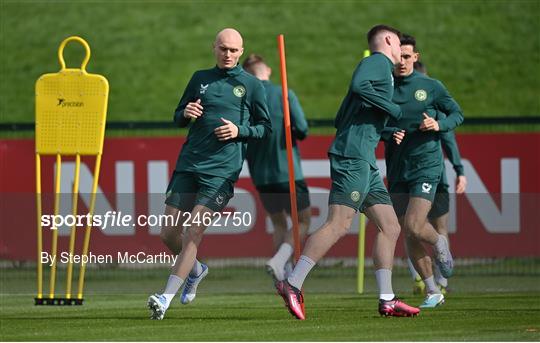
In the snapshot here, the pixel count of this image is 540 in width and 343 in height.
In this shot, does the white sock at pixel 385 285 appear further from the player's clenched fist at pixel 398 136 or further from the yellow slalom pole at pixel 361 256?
the yellow slalom pole at pixel 361 256

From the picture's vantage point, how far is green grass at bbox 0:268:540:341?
379 inches

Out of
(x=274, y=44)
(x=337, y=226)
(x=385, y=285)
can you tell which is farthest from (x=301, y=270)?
(x=274, y=44)

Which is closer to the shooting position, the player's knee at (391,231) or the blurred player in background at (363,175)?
the blurred player in background at (363,175)

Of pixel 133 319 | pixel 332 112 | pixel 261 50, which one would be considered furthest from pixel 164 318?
pixel 261 50

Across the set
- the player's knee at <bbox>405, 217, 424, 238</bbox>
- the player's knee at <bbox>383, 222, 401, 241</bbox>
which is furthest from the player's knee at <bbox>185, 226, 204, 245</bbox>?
the player's knee at <bbox>405, 217, 424, 238</bbox>

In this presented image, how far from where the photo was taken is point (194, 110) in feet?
35.6

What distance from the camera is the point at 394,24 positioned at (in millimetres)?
26641

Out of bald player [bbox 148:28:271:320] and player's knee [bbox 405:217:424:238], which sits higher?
bald player [bbox 148:28:271:320]

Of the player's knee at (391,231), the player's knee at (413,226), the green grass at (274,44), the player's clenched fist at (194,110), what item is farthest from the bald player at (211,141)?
the green grass at (274,44)

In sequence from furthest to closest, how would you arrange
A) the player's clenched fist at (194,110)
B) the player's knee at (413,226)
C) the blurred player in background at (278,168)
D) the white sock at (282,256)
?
the blurred player in background at (278,168)
the white sock at (282,256)
the player's knee at (413,226)
the player's clenched fist at (194,110)

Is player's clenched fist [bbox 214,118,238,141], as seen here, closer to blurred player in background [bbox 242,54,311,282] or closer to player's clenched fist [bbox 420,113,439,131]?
player's clenched fist [bbox 420,113,439,131]

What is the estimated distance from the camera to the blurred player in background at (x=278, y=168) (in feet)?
46.8

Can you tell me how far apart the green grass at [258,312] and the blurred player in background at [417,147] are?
758mm

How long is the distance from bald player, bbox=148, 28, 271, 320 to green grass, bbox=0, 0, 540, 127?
42.7 ft
